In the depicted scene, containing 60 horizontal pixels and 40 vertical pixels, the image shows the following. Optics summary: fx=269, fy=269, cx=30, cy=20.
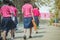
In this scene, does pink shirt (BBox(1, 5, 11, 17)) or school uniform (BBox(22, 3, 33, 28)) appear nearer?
pink shirt (BBox(1, 5, 11, 17))

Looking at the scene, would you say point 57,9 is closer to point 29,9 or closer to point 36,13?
point 36,13

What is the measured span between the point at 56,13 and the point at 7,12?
1620 centimetres

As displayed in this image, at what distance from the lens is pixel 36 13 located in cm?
1614

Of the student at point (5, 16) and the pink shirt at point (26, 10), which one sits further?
the pink shirt at point (26, 10)

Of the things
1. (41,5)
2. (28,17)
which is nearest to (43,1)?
(41,5)

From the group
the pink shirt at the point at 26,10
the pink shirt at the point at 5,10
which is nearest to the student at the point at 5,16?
the pink shirt at the point at 5,10

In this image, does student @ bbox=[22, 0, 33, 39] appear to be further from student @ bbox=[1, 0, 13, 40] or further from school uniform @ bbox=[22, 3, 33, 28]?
student @ bbox=[1, 0, 13, 40]

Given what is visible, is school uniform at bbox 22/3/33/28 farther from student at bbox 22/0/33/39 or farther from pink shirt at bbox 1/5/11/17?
pink shirt at bbox 1/5/11/17

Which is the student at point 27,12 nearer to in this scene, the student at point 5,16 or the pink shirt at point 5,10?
the student at point 5,16

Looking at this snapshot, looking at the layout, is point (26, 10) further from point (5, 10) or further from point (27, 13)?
point (5, 10)

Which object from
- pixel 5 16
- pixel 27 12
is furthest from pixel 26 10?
pixel 5 16

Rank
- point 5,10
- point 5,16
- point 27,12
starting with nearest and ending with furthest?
point 5,10 < point 5,16 < point 27,12

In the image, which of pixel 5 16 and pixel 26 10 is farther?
pixel 26 10

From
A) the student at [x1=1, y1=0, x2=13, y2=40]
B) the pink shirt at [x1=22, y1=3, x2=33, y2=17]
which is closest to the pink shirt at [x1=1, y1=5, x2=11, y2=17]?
the student at [x1=1, y1=0, x2=13, y2=40]
